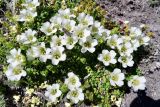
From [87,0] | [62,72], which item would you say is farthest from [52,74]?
[87,0]

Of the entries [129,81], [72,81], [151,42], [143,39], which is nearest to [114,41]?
[143,39]

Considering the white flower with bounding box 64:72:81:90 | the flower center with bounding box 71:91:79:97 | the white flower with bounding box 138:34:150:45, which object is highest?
the white flower with bounding box 138:34:150:45

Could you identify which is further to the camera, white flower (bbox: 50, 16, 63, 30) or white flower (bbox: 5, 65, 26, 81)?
white flower (bbox: 50, 16, 63, 30)

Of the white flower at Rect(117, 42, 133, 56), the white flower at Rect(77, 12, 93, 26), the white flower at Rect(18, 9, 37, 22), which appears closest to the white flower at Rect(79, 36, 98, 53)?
the white flower at Rect(77, 12, 93, 26)

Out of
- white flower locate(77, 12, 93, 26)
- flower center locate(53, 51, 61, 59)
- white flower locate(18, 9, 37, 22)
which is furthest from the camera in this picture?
white flower locate(18, 9, 37, 22)

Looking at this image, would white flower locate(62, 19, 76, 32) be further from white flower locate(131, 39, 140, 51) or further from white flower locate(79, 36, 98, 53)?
white flower locate(131, 39, 140, 51)

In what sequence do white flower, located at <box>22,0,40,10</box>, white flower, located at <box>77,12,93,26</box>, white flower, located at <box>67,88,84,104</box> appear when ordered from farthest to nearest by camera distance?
white flower, located at <box>22,0,40,10</box>, white flower, located at <box>77,12,93,26</box>, white flower, located at <box>67,88,84,104</box>

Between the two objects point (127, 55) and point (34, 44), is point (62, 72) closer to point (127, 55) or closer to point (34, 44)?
point (34, 44)

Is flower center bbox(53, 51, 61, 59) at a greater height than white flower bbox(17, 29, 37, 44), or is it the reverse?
white flower bbox(17, 29, 37, 44)
